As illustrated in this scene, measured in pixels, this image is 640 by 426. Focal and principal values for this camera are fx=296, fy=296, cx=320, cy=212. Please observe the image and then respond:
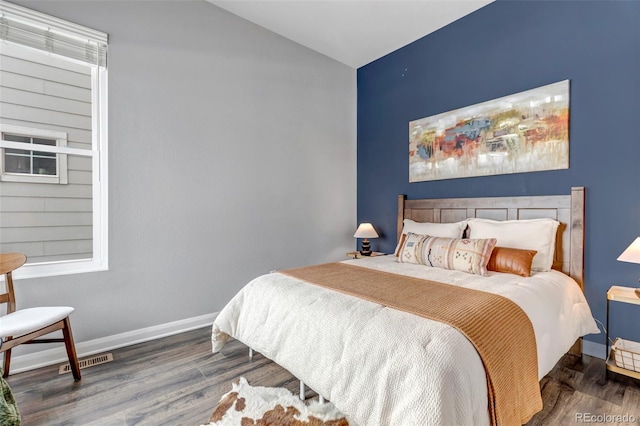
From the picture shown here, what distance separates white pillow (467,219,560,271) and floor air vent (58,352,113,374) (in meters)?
3.20

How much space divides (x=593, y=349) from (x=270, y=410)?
250 centimetres

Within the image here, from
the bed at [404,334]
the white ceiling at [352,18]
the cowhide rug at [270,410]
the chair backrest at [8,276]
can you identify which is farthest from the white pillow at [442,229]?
the chair backrest at [8,276]

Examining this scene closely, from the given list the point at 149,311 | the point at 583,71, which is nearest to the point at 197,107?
the point at 149,311

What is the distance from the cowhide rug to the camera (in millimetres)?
1557

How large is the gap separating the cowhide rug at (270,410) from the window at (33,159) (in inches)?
82.7

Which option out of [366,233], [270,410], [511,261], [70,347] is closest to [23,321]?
[70,347]

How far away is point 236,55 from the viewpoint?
3.10 meters

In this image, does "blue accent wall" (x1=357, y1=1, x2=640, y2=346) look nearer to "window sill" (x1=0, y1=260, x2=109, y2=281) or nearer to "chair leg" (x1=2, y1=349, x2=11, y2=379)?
"window sill" (x1=0, y1=260, x2=109, y2=281)

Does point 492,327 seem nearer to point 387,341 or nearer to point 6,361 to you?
point 387,341

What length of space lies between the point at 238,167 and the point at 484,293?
8.15ft

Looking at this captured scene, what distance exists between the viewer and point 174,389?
6.18 feet

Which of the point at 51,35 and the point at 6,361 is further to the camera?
the point at 51,35

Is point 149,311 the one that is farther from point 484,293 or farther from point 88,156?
point 484,293

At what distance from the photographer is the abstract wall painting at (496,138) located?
2.49 meters
